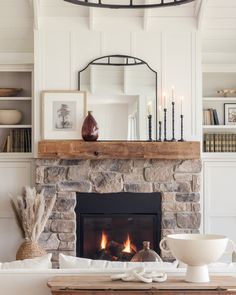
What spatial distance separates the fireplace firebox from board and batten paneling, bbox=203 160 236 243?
2.38ft

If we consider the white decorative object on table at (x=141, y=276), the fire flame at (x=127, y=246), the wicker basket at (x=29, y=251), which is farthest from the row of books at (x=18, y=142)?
the white decorative object on table at (x=141, y=276)

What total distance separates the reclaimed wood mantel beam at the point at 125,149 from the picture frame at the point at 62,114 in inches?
6.3

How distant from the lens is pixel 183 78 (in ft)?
21.5

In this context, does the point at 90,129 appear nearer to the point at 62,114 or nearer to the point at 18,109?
the point at 62,114

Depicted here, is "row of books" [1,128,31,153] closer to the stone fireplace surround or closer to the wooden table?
the stone fireplace surround

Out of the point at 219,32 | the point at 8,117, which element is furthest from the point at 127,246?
the point at 219,32

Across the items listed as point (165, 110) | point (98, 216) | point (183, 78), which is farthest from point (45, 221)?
point (183, 78)

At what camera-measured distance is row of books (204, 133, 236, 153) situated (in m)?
6.99

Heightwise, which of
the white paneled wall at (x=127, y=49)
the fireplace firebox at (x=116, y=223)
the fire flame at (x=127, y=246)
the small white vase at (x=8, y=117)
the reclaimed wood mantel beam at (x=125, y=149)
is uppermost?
the white paneled wall at (x=127, y=49)

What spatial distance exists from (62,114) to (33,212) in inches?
42.8

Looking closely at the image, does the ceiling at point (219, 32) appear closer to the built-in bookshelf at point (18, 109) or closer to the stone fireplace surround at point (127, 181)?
the stone fireplace surround at point (127, 181)

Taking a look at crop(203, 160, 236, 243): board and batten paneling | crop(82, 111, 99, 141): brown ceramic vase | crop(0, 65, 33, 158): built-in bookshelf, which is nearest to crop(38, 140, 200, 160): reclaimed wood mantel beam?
crop(82, 111, 99, 141): brown ceramic vase

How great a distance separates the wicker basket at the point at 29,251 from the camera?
6.13 m

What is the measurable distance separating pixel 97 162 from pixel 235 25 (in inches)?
83.0
